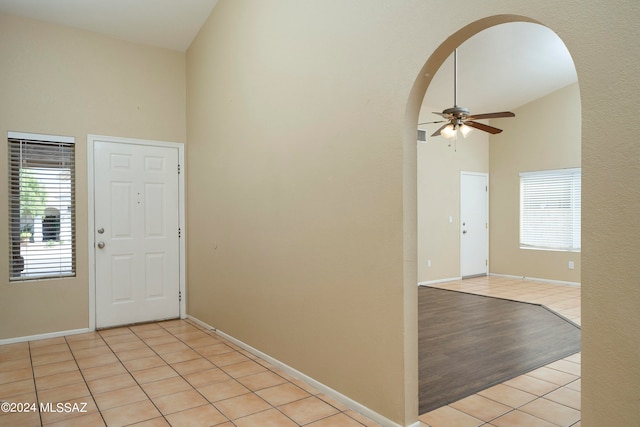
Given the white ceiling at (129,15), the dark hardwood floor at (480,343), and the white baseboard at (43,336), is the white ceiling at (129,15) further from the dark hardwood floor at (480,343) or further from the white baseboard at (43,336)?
the dark hardwood floor at (480,343)

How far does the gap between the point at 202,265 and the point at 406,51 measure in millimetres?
3531

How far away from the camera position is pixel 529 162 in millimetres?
7598

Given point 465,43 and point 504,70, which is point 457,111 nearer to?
point 465,43

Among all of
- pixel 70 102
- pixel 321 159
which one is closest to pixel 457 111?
pixel 321 159

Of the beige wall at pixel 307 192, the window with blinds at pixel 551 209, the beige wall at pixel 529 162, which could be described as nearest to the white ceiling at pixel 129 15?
the beige wall at pixel 307 192

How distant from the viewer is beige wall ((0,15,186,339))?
418 centimetres

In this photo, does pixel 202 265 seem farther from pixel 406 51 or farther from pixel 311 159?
pixel 406 51

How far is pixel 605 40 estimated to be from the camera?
147 cm

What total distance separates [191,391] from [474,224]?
21.3 ft

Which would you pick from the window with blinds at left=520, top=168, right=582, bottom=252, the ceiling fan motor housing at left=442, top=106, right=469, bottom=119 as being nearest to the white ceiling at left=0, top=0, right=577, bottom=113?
the ceiling fan motor housing at left=442, top=106, right=469, bottom=119

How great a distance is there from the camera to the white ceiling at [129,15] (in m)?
4.13

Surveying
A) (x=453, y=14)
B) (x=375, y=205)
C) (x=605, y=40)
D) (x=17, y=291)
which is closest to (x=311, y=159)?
(x=375, y=205)

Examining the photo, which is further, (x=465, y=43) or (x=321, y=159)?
(x=465, y=43)

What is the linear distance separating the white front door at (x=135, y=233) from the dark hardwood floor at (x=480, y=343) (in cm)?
A: 315
